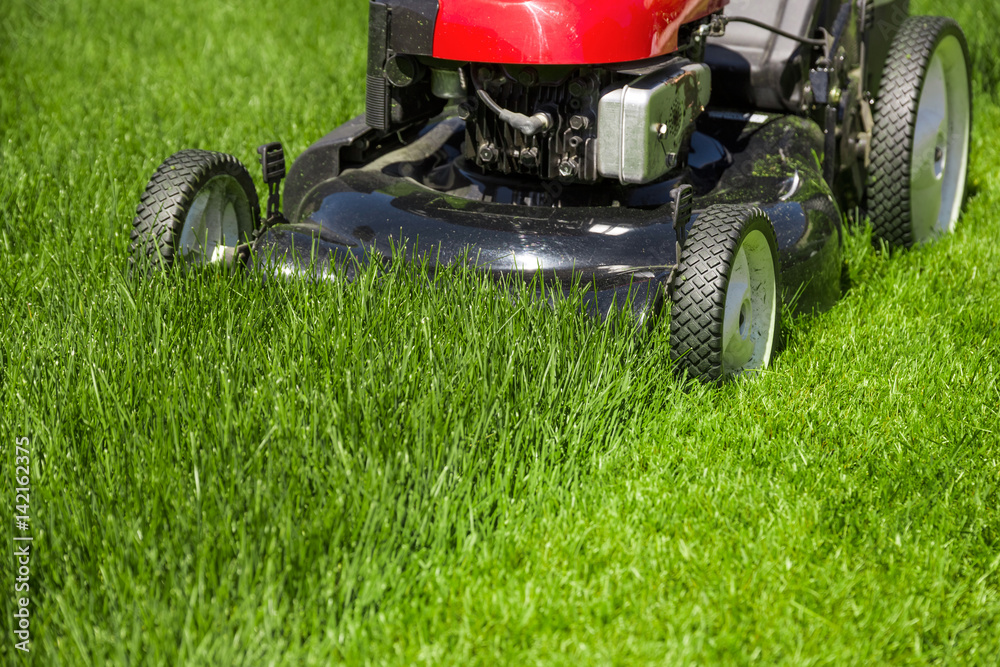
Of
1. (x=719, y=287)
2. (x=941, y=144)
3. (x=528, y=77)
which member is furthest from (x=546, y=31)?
(x=941, y=144)

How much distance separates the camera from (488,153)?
2.89 meters

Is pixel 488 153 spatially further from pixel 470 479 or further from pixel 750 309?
pixel 470 479

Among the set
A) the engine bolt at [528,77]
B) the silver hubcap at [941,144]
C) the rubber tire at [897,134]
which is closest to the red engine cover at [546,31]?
the engine bolt at [528,77]

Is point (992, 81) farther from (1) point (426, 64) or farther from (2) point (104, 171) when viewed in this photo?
(2) point (104, 171)

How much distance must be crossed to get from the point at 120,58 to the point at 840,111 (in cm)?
348

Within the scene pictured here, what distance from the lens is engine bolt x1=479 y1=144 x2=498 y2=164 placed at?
2.89 m

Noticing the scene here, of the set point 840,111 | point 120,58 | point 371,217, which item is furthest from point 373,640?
point 120,58

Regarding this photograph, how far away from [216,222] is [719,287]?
53.9 inches

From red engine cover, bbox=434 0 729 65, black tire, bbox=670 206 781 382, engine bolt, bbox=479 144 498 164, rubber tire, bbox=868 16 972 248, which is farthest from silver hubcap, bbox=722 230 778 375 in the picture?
rubber tire, bbox=868 16 972 248

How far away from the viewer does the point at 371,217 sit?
2848 mm

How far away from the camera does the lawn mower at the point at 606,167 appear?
2615 mm

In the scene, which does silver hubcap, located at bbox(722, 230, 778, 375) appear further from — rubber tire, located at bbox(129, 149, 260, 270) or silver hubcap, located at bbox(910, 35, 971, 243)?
rubber tire, located at bbox(129, 149, 260, 270)

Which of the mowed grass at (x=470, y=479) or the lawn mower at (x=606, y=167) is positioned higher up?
the lawn mower at (x=606, y=167)

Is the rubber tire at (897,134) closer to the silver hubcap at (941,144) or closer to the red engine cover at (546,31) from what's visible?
the silver hubcap at (941,144)
